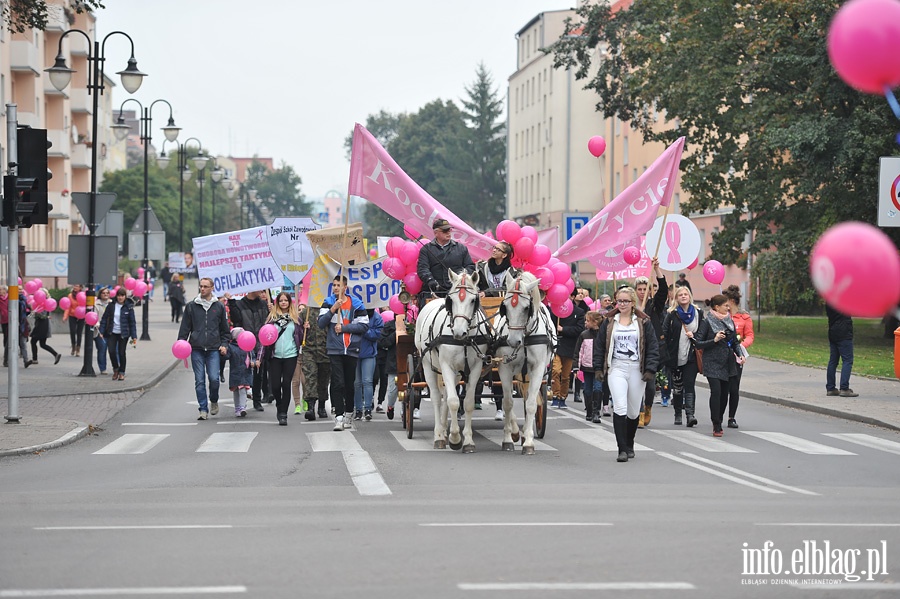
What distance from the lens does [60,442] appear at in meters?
16.1

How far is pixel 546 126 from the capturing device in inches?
4129

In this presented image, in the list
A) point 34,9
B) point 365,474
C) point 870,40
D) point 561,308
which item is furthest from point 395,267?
point 34,9

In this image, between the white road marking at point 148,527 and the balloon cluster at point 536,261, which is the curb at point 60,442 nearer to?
the white road marking at point 148,527

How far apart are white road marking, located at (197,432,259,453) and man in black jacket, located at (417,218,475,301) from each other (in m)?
2.79

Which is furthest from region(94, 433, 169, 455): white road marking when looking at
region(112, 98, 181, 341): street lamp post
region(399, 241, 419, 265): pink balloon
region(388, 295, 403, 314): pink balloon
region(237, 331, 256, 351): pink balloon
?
region(112, 98, 181, 341): street lamp post

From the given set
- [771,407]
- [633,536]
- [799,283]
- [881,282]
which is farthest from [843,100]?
[881,282]

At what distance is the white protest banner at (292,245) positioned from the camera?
23047 mm

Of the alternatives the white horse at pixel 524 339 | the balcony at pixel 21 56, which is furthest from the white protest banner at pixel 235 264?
the balcony at pixel 21 56

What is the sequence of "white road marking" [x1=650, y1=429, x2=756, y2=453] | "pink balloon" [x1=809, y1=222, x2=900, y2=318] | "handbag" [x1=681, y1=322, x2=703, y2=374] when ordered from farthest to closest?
"handbag" [x1=681, y1=322, x2=703, y2=374], "white road marking" [x1=650, y1=429, x2=756, y2=453], "pink balloon" [x1=809, y1=222, x2=900, y2=318]

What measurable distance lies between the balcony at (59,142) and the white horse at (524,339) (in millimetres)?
58883

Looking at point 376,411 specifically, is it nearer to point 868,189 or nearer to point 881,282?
point 881,282

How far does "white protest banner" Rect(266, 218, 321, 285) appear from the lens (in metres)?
23.0

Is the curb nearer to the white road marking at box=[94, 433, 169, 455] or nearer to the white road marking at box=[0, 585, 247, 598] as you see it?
the white road marking at box=[94, 433, 169, 455]

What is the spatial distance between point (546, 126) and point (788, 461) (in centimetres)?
9160
